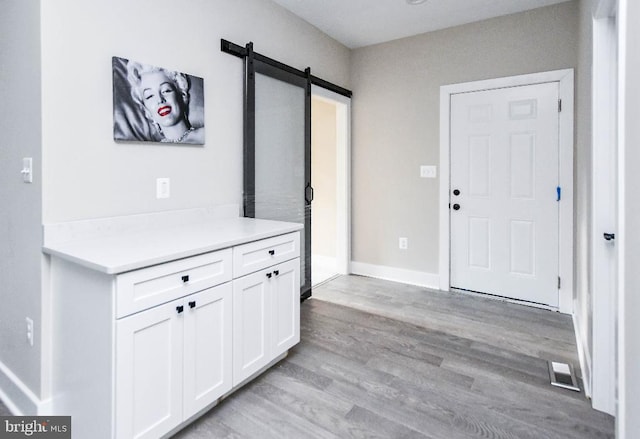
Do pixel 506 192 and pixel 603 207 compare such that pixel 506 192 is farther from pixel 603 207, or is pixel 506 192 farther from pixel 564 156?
pixel 603 207

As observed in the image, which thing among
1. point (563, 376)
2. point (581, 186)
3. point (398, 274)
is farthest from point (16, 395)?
point (581, 186)

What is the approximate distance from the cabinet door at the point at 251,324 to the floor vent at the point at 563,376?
157cm

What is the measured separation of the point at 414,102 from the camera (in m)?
3.69

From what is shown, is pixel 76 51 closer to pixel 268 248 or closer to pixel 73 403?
pixel 268 248

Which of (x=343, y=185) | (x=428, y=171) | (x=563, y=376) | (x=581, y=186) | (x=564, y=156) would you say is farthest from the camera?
(x=343, y=185)

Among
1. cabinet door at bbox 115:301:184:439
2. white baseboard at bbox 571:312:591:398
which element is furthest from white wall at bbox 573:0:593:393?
cabinet door at bbox 115:301:184:439

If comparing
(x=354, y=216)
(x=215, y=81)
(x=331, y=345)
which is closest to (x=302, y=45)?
(x=215, y=81)

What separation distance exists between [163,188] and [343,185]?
2.29 m

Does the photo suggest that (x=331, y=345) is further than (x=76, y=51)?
Yes

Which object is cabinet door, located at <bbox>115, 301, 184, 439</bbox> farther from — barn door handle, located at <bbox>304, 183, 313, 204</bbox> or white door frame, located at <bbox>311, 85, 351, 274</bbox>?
white door frame, located at <bbox>311, 85, 351, 274</bbox>

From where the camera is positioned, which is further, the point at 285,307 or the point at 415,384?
the point at 285,307

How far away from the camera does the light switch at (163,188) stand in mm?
2131

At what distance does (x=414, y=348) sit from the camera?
7.93ft

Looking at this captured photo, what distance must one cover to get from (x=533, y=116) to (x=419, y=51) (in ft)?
4.04
